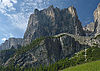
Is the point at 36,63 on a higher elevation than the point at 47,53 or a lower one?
lower

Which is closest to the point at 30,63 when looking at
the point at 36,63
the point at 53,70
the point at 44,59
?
the point at 36,63

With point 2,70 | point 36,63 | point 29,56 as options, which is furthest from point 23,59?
point 2,70

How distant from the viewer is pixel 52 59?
190500 millimetres

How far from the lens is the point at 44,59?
18888 cm

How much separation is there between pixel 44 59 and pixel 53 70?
70.6 meters

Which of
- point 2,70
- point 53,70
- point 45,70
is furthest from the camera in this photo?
point 2,70

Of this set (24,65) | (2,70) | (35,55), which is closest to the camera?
(2,70)

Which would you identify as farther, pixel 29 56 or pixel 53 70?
pixel 29 56

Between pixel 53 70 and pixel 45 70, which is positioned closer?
pixel 53 70

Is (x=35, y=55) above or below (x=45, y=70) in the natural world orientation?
above

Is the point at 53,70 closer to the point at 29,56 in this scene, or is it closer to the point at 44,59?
the point at 44,59

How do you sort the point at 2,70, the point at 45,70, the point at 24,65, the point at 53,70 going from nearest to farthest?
the point at 53,70, the point at 45,70, the point at 2,70, the point at 24,65

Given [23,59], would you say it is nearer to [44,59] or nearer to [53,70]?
[44,59]

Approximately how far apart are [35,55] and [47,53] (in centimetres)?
1779
